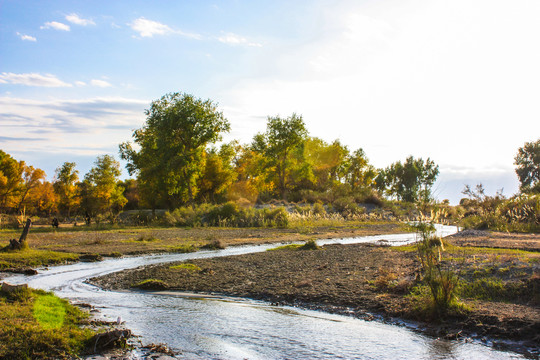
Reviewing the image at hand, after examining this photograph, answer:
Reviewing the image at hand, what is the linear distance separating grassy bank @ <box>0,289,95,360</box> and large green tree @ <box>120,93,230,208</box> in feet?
129

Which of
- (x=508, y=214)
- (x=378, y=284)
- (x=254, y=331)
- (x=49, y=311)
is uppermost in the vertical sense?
(x=508, y=214)

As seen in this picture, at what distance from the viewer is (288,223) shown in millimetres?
38312

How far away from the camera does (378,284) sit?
1086 centimetres

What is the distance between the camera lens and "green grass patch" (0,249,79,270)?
Result: 15.2 m

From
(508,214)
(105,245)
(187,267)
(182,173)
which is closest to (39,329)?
(187,267)

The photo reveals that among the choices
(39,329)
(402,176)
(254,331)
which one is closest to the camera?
(39,329)

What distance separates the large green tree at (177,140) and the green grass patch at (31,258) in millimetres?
30223

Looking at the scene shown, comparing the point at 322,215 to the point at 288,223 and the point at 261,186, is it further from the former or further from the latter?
the point at 261,186

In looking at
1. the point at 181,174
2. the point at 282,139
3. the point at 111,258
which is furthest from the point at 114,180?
the point at 111,258

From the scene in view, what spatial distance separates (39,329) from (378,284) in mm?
7492

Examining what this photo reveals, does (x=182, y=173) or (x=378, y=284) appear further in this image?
(x=182, y=173)

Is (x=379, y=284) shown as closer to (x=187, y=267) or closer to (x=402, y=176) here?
(x=187, y=267)

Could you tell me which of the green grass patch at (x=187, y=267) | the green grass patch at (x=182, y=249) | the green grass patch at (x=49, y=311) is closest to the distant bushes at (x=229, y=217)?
the green grass patch at (x=182, y=249)

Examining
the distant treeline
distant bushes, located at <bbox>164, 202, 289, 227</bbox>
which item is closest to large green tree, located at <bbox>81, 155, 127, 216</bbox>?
the distant treeline
